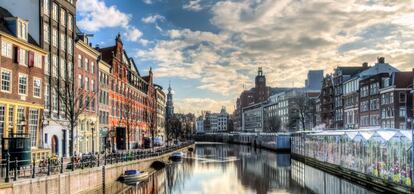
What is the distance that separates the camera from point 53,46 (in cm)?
5872

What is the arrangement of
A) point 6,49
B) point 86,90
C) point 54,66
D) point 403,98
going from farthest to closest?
point 403,98 < point 86,90 < point 54,66 < point 6,49

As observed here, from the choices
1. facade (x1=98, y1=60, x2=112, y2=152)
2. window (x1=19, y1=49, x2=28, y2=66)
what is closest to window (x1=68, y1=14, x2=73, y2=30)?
facade (x1=98, y1=60, x2=112, y2=152)

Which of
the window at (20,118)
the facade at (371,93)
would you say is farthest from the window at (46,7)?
the facade at (371,93)

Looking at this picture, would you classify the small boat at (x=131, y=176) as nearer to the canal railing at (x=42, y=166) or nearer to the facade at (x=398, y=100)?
the canal railing at (x=42, y=166)

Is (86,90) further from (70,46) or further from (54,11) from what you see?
(54,11)

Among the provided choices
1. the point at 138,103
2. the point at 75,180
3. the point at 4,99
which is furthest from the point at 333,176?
the point at 138,103

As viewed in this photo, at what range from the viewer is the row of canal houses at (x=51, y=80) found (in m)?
46.4

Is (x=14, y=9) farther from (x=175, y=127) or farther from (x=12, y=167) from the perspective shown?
(x=175, y=127)

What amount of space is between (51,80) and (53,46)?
4288 mm

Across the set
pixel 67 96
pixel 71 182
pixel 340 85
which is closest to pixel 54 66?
pixel 67 96

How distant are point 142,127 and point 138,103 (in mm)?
6574

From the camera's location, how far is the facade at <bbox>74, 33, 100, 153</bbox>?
67.5m

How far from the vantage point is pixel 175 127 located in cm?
19512

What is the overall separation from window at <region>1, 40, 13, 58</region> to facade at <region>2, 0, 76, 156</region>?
8.97 meters
